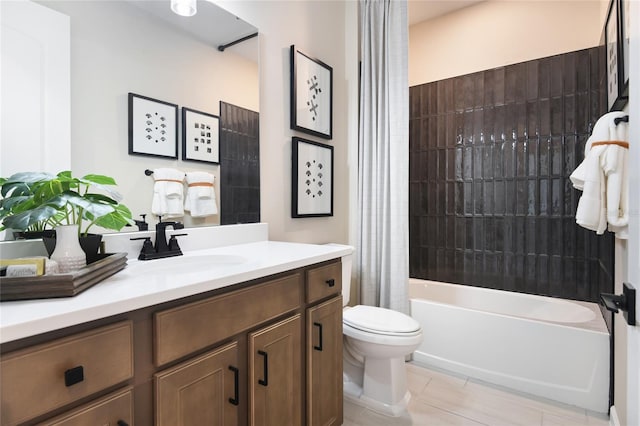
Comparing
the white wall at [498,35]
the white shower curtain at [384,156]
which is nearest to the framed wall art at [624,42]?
the white wall at [498,35]

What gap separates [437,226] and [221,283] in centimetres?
249

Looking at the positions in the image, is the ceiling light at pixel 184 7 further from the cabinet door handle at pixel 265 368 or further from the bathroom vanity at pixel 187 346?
the cabinet door handle at pixel 265 368

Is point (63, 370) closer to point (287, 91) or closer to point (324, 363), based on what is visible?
point (324, 363)

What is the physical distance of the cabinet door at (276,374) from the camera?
3.61 feet

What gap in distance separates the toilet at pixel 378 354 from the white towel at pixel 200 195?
795mm

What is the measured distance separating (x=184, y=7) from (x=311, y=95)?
91 centimetres

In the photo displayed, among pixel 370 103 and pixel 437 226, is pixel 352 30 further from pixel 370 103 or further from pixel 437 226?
pixel 437 226

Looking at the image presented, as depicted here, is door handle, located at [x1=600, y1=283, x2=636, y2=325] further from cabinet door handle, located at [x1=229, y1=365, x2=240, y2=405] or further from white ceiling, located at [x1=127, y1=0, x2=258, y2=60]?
white ceiling, located at [x1=127, y1=0, x2=258, y2=60]

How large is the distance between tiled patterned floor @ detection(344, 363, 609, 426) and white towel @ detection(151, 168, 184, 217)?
142cm

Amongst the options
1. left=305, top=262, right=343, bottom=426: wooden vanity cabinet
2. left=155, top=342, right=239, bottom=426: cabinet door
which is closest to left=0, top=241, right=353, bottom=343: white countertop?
left=305, top=262, right=343, bottom=426: wooden vanity cabinet

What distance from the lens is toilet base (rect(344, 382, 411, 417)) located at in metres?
1.83

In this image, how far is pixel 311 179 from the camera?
2223mm

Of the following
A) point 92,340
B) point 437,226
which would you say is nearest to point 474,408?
point 437,226

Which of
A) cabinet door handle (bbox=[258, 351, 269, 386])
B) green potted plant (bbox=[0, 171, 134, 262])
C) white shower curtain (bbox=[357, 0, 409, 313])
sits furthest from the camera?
white shower curtain (bbox=[357, 0, 409, 313])
